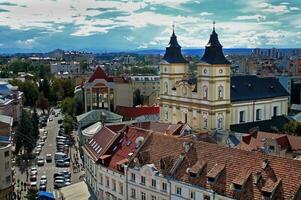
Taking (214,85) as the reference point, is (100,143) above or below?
below

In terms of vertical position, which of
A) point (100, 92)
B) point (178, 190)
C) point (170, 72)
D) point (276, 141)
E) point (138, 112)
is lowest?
point (138, 112)

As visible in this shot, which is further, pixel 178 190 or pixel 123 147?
pixel 123 147

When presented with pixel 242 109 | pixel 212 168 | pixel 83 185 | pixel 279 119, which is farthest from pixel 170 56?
pixel 212 168

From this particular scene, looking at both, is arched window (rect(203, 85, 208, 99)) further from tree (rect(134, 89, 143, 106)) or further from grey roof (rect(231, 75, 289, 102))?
tree (rect(134, 89, 143, 106))

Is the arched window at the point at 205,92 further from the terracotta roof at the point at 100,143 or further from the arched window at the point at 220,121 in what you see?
the terracotta roof at the point at 100,143

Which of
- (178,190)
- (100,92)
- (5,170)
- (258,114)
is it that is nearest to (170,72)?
(258,114)

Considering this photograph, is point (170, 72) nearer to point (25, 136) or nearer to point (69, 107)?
point (25, 136)

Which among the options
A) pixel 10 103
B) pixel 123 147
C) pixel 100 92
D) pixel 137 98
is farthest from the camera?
pixel 137 98

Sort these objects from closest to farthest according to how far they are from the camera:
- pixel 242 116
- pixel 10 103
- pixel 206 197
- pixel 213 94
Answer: pixel 206 197 < pixel 213 94 < pixel 242 116 < pixel 10 103

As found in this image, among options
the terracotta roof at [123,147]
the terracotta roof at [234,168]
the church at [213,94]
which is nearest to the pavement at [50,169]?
the terracotta roof at [123,147]
